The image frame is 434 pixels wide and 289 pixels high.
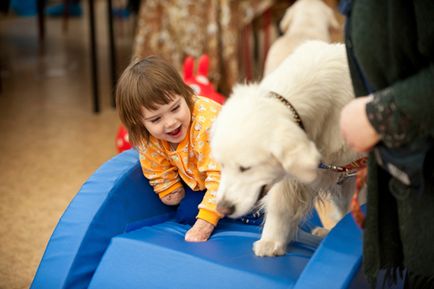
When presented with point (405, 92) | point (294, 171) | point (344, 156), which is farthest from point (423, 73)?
point (344, 156)

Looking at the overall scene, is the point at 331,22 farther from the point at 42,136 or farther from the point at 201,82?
the point at 42,136

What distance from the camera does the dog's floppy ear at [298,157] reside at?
0.94 m

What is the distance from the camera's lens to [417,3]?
29.5 inches

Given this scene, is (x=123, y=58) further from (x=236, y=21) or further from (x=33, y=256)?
(x=33, y=256)

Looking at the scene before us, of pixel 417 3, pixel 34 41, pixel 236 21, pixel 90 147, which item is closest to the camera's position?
pixel 417 3

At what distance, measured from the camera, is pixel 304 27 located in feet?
7.60

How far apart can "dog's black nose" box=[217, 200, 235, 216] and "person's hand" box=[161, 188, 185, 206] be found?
0.42 meters

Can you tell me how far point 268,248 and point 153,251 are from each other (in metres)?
0.23

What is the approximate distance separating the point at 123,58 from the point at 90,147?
5.75 ft

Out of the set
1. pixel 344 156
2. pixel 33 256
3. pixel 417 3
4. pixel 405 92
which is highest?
pixel 417 3

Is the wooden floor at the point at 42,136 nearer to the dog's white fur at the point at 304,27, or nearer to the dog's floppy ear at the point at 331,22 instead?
the dog's white fur at the point at 304,27

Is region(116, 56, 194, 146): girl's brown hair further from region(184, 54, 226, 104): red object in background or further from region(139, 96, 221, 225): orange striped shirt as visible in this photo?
region(184, 54, 226, 104): red object in background

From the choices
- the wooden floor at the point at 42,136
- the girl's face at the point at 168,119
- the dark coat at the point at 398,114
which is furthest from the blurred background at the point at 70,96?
the dark coat at the point at 398,114

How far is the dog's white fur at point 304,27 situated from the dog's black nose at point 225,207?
1.32 m
